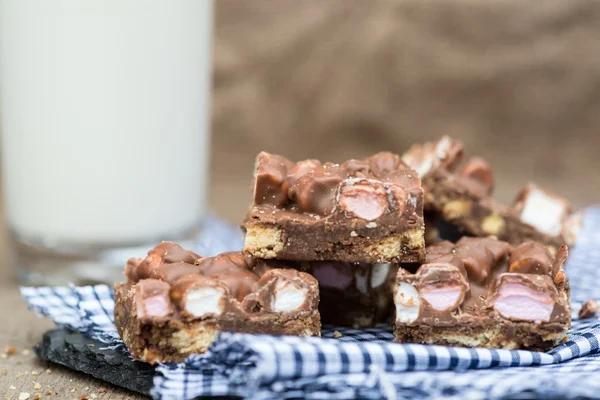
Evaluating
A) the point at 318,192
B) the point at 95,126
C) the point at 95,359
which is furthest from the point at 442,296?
the point at 95,126

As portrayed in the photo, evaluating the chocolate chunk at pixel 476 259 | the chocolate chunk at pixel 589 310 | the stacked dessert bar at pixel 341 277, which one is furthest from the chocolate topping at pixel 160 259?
the chocolate chunk at pixel 589 310

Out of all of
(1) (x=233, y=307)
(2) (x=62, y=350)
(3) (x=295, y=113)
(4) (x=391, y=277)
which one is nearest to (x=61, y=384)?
(2) (x=62, y=350)

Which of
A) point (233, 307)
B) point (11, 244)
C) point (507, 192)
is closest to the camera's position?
point (233, 307)

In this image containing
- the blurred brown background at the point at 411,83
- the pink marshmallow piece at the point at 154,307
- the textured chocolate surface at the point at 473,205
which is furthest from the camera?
the blurred brown background at the point at 411,83

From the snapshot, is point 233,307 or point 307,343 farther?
point 233,307

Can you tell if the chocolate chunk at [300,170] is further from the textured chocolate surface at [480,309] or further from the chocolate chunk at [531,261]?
the chocolate chunk at [531,261]

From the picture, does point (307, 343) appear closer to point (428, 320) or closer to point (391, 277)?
point (428, 320)

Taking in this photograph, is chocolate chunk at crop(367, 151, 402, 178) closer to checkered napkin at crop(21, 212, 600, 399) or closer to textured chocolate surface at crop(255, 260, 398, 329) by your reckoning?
textured chocolate surface at crop(255, 260, 398, 329)
